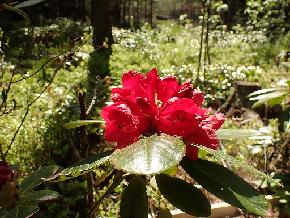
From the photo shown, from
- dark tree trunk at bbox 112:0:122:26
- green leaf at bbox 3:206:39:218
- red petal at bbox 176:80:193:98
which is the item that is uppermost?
red petal at bbox 176:80:193:98

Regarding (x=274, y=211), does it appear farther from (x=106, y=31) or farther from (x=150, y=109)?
(x=106, y=31)

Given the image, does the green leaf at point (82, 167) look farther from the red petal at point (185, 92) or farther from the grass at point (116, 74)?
the grass at point (116, 74)

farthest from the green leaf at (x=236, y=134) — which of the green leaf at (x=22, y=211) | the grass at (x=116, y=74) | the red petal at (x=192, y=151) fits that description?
the grass at (x=116, y=74)

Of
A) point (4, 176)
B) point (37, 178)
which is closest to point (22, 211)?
point (4, 176)

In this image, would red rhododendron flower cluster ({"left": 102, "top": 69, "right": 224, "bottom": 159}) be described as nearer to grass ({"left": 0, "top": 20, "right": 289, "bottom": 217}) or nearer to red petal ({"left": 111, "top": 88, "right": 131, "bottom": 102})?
red petal ({"left": 111, "top": 88, "right": 131, "bottom": 102})

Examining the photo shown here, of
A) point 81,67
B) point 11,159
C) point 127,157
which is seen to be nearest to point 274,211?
point 11,159

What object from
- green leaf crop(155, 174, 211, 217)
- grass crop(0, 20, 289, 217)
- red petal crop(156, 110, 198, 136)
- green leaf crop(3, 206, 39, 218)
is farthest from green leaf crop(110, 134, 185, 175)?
grass crop(0, 20, 289, 217)
